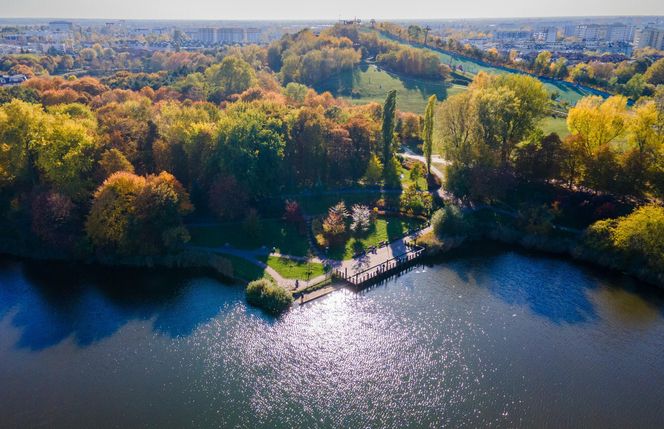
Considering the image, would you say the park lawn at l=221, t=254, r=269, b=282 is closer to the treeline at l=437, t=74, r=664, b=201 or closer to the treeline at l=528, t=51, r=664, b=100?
the treeline at l=437, t=74, r=664, b=201

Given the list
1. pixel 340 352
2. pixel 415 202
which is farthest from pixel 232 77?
pixel 340 352

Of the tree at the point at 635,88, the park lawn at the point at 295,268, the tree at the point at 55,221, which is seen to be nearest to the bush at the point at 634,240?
the park lawn at the point at 295,268

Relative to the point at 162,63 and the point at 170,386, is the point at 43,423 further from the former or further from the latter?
the point at 162,63

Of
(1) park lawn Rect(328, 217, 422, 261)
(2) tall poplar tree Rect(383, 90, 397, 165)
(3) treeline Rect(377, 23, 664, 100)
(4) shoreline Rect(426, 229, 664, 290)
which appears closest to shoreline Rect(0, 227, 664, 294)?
(4) shoreline Rect(426, 229, 664, 290)

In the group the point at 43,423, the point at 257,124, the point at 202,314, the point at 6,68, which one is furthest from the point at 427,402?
the point at 6,68

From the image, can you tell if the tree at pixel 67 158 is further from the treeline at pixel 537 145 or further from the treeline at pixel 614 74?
the treeline at pixel 614 74

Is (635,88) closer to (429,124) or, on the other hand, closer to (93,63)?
(429,124)
